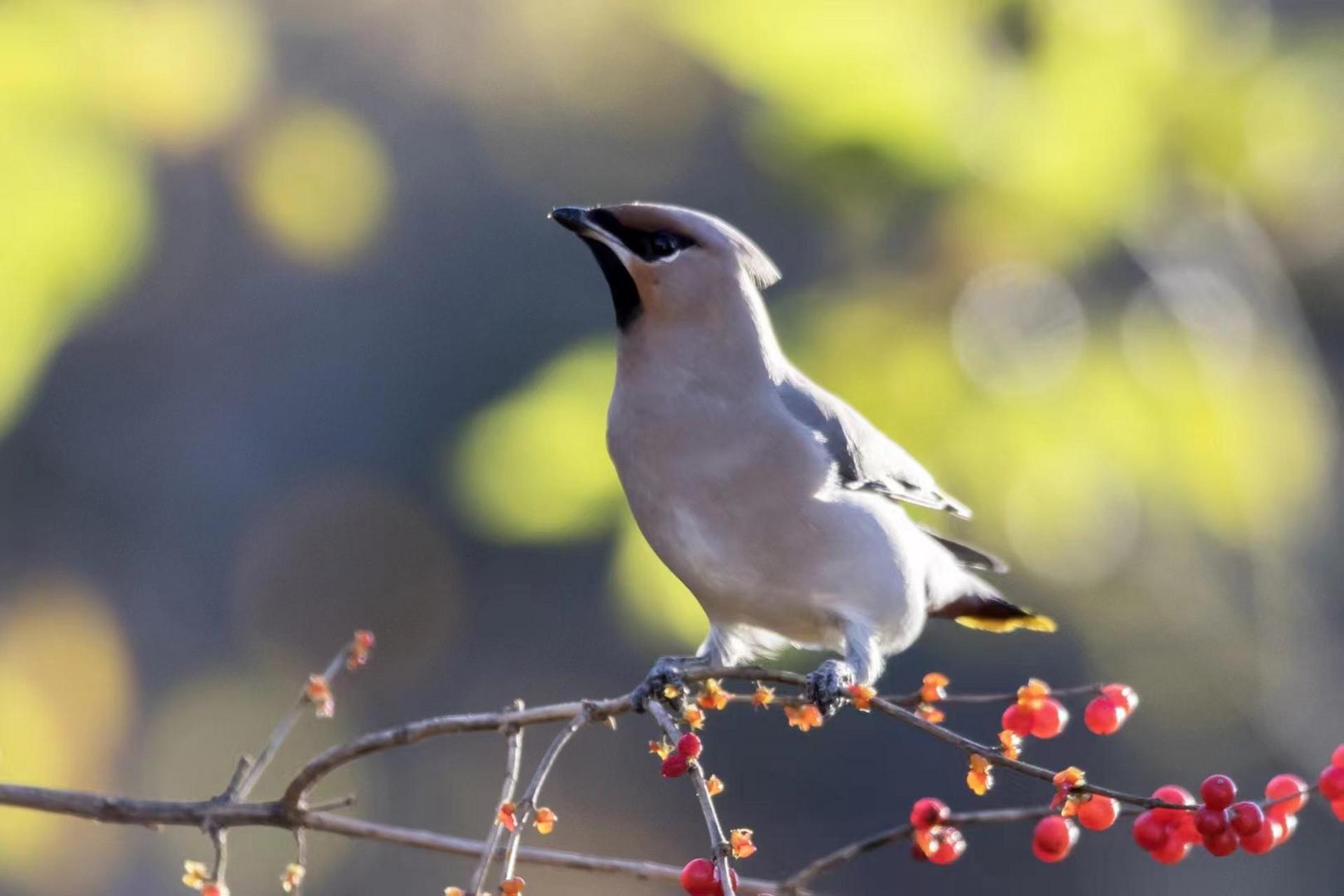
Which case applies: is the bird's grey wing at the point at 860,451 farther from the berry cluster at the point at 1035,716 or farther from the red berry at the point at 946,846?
the red berry at the point at 946,846

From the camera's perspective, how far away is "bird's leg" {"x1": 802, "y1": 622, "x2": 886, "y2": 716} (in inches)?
107

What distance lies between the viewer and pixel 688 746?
6.68 ft

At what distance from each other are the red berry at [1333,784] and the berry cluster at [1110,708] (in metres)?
0.28

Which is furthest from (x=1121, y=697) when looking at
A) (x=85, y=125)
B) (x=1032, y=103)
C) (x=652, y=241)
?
(x=85, y=125)

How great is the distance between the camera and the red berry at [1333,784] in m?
2.37

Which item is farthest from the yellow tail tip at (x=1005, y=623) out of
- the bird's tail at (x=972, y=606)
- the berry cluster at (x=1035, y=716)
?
the berry cluster at (x=1035, y=716)

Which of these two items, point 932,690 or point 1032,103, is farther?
point 1032,103

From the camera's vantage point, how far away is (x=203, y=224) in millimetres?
10656

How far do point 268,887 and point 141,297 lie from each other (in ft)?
12.8

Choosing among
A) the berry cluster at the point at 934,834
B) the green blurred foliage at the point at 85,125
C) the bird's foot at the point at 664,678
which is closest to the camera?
the berry cluster at the point at 934,834

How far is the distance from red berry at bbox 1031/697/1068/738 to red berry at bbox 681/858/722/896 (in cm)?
52

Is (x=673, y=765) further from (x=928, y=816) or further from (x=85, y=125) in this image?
(x=85, y=125)

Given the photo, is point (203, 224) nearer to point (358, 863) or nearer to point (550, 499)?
point (358, 863)

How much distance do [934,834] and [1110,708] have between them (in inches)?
15.0
